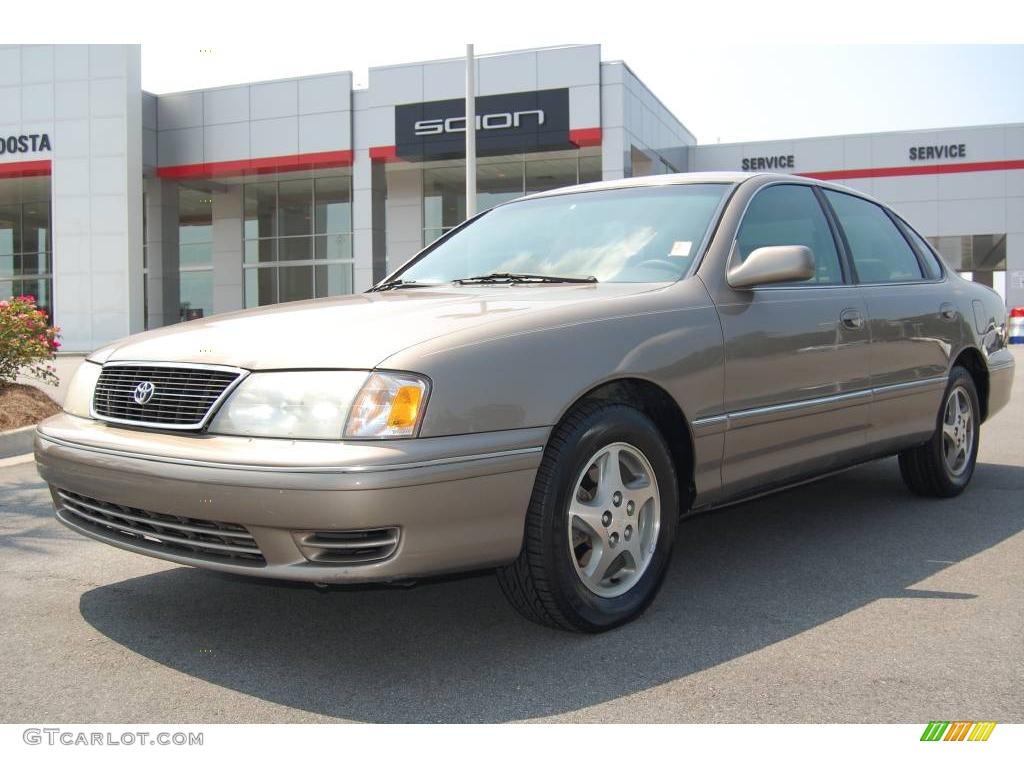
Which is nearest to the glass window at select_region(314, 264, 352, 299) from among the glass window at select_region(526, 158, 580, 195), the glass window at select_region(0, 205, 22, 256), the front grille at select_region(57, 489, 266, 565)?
the glass window at select_region(526, 158, 580, 195)

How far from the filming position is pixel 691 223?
3.90 m

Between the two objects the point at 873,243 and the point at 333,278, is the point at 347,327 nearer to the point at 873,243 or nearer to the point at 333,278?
the point at 873,243

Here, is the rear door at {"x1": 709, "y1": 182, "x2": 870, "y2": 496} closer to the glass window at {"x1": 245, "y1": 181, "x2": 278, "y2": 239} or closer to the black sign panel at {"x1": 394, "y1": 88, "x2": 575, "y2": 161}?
the black sign panel at {"x1": 394, "y1": 88, "x2": 575, "y2": 161}

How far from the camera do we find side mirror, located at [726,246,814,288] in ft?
11.8

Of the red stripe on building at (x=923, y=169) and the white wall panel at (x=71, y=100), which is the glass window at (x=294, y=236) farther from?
the red stripe on building at (x=923, y=169)

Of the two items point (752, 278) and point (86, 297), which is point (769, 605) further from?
point (86, 297)

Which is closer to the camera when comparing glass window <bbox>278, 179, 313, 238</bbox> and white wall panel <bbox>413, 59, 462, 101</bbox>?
white wall panel <bbox>413, 59, 462, 101</bbox>

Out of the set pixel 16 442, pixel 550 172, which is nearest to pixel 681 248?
pixel 16 442

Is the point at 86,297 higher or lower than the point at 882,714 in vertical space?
higher

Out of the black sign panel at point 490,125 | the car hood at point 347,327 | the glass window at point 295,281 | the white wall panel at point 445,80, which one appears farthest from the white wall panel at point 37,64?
the car hood at point 347,327

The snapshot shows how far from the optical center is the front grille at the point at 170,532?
277 centimetres

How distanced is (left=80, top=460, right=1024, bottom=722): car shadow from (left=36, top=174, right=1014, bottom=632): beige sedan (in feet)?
0.72

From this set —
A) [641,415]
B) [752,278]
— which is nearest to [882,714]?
[641,415]
